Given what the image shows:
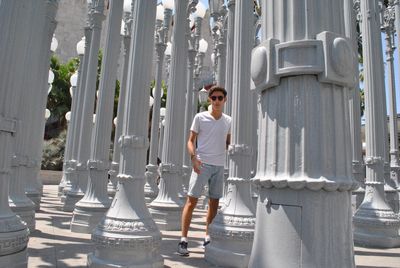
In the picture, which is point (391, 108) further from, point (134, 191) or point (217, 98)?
point (134, 191)

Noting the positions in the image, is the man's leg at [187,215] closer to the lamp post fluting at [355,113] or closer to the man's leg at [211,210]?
the man's leg at [211,210]

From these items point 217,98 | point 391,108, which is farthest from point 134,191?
point 391,108

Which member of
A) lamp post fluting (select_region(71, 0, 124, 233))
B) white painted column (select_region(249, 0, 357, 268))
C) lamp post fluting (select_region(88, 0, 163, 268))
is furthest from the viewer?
lamp post fluting (select_region(71, 0, 124, 233))

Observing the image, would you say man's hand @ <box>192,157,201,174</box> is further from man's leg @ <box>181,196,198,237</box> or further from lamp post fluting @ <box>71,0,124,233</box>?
lamp post fluting @ <box>71,0,124,233</box>

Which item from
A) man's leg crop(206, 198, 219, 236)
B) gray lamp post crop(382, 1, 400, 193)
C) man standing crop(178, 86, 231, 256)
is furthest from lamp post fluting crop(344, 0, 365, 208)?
man's leg crop(206, 198, 219, 236)

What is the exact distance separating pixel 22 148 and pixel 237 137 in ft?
14.1

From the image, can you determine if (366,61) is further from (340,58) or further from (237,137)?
(340,58)

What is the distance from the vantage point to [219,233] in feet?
15.7

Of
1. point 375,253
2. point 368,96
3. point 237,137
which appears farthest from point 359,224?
point 237,137

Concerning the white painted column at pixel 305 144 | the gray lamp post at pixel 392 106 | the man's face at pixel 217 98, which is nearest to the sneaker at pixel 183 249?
the man's face at pixel 217 98

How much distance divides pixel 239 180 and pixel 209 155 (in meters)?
0.57

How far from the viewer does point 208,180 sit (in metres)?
5.26

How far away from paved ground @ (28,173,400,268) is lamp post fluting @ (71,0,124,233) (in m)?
0.39

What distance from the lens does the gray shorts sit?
5141 mm
